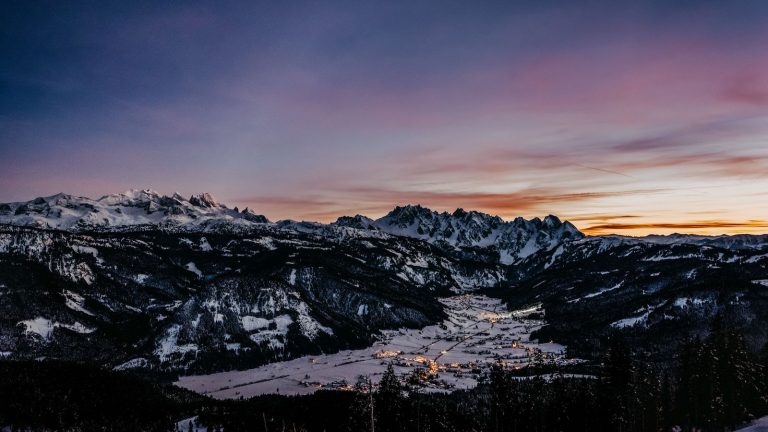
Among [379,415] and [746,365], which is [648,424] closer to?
[746,365]

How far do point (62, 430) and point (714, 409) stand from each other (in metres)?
201

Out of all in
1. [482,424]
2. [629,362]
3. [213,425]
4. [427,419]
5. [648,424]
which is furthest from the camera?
[213,425]

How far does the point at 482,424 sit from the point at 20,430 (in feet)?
527

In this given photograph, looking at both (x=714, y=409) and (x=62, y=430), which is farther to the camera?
(x=62, y=430)

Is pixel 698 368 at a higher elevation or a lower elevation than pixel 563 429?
higher

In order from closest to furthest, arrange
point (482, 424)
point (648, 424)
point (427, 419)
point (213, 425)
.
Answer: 1. point (648, 424)
2. point (427, 419)
3. point (482, 424)
4. point (213, 425)

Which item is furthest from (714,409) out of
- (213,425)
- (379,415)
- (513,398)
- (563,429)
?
(213,425)

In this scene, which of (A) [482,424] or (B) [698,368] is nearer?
(B) [698,368]

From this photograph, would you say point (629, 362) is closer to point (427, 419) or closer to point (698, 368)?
point (698, 368)

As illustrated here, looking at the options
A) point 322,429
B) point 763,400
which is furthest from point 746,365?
point 322,429

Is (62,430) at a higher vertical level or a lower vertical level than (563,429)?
lower

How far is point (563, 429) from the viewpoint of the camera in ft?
398

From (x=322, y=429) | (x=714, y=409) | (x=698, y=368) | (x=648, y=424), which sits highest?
(x=698, y=368)

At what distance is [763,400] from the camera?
369ft
